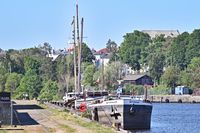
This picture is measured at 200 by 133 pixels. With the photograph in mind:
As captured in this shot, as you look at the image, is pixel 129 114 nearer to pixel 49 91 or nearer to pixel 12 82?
pixel 49 91

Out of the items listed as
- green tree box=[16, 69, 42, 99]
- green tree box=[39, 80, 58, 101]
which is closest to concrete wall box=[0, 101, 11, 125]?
green tree box=[39, 80, 58, 101]

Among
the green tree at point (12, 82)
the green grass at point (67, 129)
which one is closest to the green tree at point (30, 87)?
the green tree at point (12, 82)

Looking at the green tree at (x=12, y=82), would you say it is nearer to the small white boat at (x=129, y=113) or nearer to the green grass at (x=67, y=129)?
the small white boat at (x=129, y=113)

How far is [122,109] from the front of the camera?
230 ft

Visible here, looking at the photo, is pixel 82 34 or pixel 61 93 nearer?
pixel 82 34

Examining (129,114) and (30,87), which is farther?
(30,87)

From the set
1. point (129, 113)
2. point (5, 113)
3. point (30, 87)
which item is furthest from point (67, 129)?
point (30, 87)

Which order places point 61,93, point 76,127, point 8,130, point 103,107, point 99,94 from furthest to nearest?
point 61,93 → point 99,94 → point 103,107 → point 76,127 → point 8,130

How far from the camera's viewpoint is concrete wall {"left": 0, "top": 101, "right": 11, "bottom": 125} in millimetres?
55062

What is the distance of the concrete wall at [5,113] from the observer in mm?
55062

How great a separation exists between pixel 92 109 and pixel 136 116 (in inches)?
387

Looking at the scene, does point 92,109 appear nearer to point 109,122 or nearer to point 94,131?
point 109,122

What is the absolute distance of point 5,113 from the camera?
5550cm

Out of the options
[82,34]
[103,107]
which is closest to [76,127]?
[103,107]
